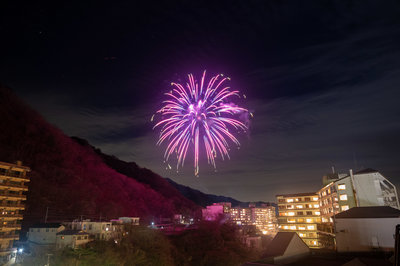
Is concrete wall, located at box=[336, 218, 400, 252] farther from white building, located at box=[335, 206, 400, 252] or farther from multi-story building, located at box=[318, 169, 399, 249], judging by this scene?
multi-story building, located at box=[318, 169, 399, 249]

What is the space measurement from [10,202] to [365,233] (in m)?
40.0

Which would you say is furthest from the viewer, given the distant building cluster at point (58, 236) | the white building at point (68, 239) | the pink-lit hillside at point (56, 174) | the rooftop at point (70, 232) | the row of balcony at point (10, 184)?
the pink-lit hillside at point (56, 174)

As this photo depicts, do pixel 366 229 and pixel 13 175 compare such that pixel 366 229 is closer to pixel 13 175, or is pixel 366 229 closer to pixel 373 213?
pixel 373 213

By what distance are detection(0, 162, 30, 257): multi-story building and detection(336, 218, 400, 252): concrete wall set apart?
35.9 m

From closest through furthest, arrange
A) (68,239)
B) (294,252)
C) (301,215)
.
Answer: (294,252)
(68,239)
(301,215)

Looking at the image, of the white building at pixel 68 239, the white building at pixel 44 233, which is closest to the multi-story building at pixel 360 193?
the white building at pixel 68 239

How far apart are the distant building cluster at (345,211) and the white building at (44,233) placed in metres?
32.0

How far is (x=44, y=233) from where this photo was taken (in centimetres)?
2747

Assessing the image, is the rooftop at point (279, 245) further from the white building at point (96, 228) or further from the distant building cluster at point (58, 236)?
the white building at point (96, 228)

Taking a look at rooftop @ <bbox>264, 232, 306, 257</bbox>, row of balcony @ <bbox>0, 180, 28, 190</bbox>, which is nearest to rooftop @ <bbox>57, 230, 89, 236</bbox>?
row of balcony @ <bbox>0, 180, 28, 190</bbox>

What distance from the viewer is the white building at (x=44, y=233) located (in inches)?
1071

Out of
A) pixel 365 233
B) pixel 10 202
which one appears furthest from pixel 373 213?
pixel 10 202

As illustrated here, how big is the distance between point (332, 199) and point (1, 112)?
5966cm

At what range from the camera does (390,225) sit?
2627 centimetres
